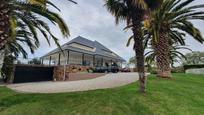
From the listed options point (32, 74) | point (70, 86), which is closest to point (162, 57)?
point (70, 86)

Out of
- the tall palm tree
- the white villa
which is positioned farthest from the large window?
the tall palm tree

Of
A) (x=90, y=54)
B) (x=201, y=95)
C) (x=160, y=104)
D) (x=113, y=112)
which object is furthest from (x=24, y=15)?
(x=90, y=54)

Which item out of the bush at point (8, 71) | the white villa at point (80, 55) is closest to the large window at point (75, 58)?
the white villa at point (80, 55)

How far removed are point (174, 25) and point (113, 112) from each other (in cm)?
1255

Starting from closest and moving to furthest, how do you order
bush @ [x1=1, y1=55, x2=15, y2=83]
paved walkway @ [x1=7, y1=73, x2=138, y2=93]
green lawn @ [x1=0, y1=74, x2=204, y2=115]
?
green lawn @ [x1=0, y1=74, x2=204, y2=115]
paved walkway @ [x1=7, y1=73, x2=138, y2=93]
bush @ [x1=1, y1=55, x2=15, y2=83]

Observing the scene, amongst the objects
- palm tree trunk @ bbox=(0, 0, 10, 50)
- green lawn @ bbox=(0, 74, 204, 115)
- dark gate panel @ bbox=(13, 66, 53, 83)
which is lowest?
green lawn @ bbox=(0, 74, 204, 115)

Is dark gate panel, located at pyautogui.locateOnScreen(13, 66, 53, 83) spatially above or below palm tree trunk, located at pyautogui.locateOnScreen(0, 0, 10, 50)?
below

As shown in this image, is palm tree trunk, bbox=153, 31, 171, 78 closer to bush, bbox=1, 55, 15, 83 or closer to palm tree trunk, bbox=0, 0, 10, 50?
palm tree trunk, bbox=0, 0, 10, 50

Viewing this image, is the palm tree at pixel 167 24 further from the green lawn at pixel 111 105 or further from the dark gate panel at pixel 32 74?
the dark gate panel at pixel 32 74

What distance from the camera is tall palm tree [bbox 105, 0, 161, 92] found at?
34.8 ft

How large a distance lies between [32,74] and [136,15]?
58.5 feet

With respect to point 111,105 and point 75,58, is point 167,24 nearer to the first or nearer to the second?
point 111,105

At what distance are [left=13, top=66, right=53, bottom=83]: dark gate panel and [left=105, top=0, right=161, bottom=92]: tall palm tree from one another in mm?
15859

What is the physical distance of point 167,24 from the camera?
59.2 feet
